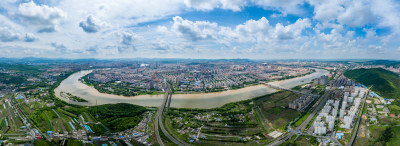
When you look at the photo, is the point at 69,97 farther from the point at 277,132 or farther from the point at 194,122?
the point at 277,132

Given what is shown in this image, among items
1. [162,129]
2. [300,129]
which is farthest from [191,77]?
[300,129]

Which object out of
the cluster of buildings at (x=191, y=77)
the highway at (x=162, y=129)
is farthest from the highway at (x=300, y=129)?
the cluster of buildings at (x=191, y=77)

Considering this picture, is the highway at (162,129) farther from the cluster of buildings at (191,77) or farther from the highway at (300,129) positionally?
the cluster of buildings at (191,77)

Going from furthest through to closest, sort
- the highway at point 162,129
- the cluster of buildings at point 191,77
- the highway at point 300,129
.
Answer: the cluster of buildings at point 191,77
the highway at point 162,129
the highway at point 300,129

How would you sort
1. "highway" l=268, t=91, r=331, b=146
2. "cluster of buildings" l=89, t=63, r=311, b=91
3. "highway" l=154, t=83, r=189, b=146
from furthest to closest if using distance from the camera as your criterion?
"cluster of buildings" l=89, t=63, r=311, b=91, "highway" l=154, t=83, r=189, b=146, "highway" l=268, t=91, r=331, b=146

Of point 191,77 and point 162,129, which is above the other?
point 191,77

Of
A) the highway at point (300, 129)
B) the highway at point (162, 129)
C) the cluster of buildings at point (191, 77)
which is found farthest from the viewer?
the cluster of buildings at point (191, 77)

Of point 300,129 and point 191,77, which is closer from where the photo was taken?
point 300,129

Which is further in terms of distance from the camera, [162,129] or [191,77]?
[191,77]

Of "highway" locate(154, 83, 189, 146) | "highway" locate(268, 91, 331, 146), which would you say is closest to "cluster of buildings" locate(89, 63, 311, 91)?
"highway" locate(154, 83, 189, 146)

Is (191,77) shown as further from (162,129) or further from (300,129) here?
(300,129)

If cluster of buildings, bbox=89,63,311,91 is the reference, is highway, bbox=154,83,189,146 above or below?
below

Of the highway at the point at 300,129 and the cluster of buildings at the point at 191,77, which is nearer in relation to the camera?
the highway at the point at 300,129

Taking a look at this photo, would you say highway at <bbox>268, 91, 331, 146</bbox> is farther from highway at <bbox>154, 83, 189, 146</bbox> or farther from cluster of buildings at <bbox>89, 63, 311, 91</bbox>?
cluster of buildings at <bbox>89, 63, 311, 91</bbox>
